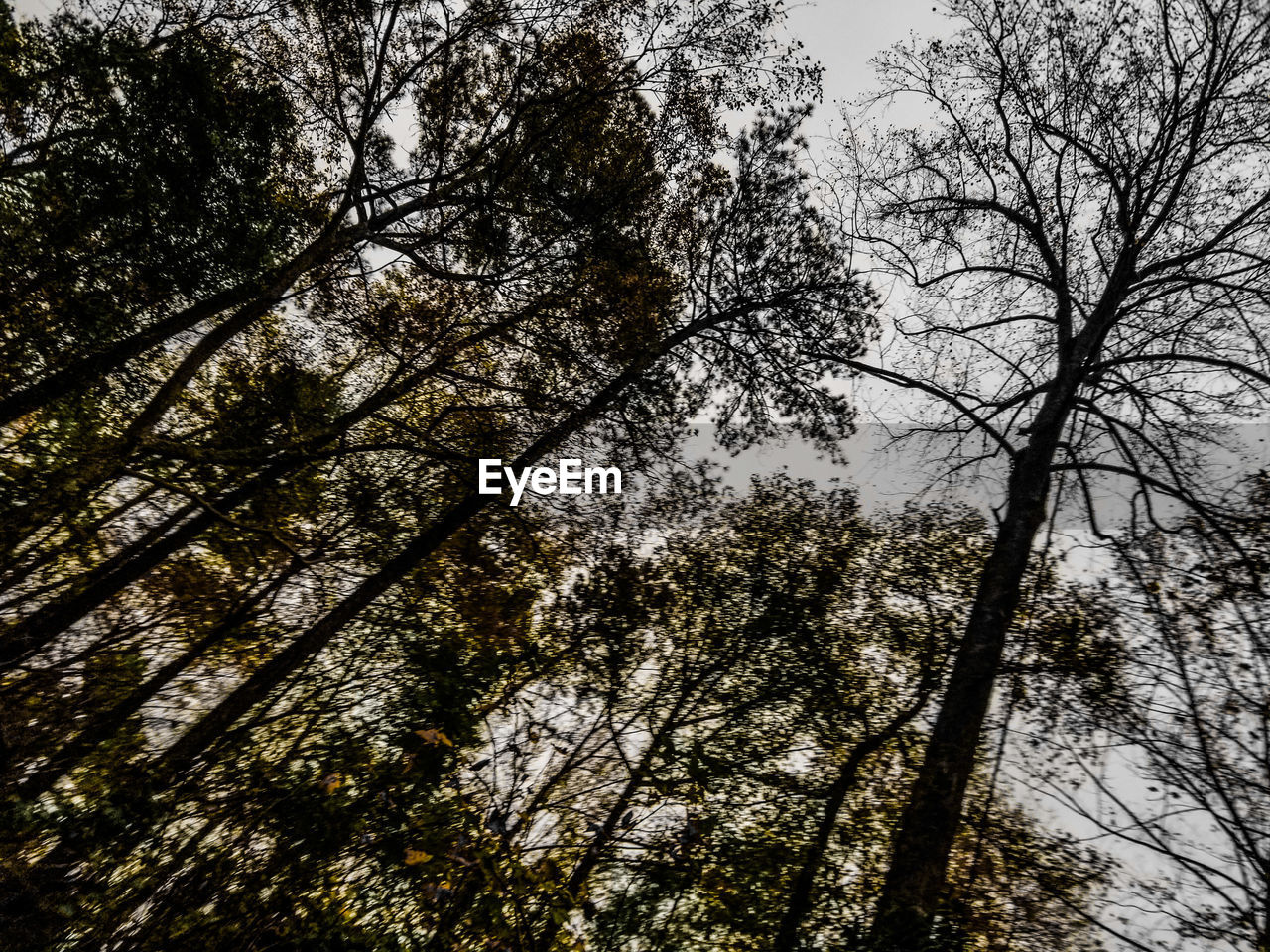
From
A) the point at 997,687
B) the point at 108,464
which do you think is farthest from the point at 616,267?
the point at 997,687

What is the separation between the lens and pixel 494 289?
656 centimetres

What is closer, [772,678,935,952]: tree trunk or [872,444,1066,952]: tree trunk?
[872,444,1066,952]: tree trunk

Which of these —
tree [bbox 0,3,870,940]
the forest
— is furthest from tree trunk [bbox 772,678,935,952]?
tree [bbox 0,3,870,940]

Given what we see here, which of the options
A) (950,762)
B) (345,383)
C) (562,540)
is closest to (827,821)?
(950,762)

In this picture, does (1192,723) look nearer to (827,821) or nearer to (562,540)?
(827,821)

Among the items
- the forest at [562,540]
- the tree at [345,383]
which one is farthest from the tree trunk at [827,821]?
the tree at [345,383]

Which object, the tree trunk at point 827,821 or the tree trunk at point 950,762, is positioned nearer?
the tree trunk at point 950,762

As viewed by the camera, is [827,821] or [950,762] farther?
[827,821]

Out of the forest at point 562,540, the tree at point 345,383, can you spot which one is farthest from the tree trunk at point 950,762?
the tree at point 345,383

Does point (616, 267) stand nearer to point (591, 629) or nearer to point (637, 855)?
point (591, 629)

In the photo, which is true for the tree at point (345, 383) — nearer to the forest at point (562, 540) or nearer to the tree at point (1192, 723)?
the forest at point (562, 540)

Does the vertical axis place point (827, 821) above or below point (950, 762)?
below

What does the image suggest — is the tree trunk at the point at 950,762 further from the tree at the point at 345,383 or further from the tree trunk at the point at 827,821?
the tree at the point at 345,383

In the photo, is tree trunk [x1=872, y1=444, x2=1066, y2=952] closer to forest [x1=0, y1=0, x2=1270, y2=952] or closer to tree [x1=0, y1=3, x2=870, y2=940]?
forest [x1=0, y1=0, x2=1270, y2=952]
